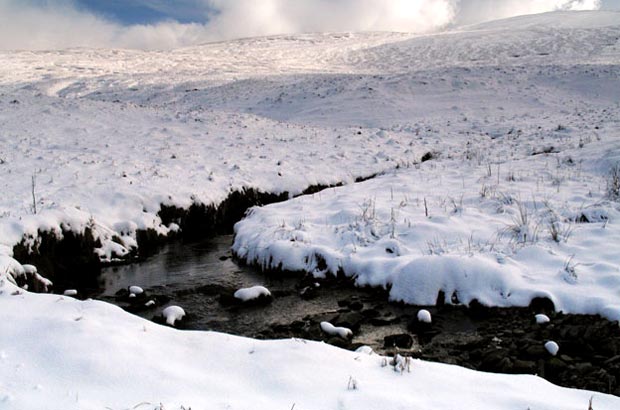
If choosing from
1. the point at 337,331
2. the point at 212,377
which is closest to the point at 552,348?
the point at 337,331

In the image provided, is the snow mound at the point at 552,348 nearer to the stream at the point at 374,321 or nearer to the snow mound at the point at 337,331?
the stream at the point at 374,321

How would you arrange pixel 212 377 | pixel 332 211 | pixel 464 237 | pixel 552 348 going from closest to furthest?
pixel 212 377 → pixel 552 348 → pixel 464 237 → pixel 332 211

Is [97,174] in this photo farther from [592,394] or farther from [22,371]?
[592,394]

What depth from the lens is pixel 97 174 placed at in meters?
12.6

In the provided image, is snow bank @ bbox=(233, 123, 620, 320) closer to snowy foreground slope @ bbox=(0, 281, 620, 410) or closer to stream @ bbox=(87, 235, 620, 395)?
stream @ bbox=(87, 235, 620, 395)

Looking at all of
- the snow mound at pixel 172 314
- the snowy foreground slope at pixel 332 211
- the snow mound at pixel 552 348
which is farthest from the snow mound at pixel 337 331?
the snow mound at pixel 552 348

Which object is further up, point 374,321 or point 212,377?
point 212,377

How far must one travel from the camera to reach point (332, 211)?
34.8 ft

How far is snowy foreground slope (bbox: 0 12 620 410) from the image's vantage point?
3.74m

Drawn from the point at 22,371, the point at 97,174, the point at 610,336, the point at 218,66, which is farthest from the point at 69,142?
the point at 218,66

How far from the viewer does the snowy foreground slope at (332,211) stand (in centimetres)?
374

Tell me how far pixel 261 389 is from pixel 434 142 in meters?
17.9

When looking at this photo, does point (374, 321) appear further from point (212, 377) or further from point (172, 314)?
point (212, 377)

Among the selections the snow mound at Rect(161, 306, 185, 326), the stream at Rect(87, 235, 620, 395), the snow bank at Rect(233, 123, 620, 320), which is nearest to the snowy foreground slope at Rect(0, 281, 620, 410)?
the stream at Rect(87, 235, 620, 395)
